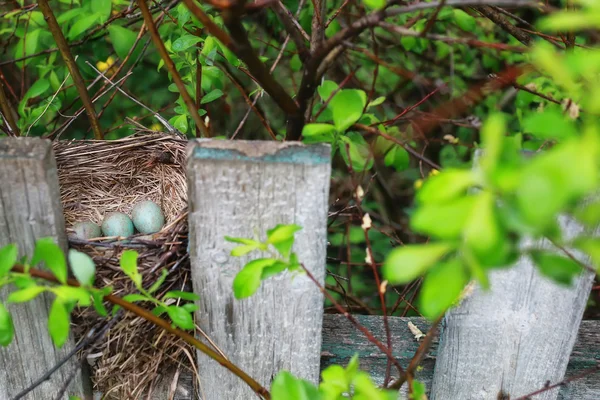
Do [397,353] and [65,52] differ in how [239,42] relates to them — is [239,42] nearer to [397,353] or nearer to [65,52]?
[397,353]

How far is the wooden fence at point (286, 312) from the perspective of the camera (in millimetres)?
1028

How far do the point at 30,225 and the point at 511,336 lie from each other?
92 cm

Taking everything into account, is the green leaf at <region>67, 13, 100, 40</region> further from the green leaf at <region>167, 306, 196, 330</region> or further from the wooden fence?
the green leaf at <region>167, 306, 196, 330</region>

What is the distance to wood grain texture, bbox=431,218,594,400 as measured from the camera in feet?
3.84

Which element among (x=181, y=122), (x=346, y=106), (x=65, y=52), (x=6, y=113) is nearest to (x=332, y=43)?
(x=346, y=106)

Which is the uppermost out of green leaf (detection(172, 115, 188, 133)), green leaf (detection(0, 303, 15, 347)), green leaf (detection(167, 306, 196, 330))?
green leaf (detection(172, 115, 188, 133))

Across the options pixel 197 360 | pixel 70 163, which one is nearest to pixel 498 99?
pixel 70 163

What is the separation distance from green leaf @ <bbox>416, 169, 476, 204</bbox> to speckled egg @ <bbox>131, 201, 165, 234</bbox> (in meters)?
1.34

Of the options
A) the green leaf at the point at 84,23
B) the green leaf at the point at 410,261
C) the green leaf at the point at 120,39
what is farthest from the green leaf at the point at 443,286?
the green leaf at the point at 120,39

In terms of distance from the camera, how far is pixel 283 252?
0.90 metres

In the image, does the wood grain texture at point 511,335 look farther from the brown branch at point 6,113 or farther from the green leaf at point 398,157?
the brown branch at point 6,113

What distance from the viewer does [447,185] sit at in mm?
586

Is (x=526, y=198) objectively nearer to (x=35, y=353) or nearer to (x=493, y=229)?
(x=493, y=229)

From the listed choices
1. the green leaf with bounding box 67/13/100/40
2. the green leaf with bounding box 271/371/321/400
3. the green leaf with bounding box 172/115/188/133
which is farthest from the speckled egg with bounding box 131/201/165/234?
the green leaf with bounding box 271/371/321/400
